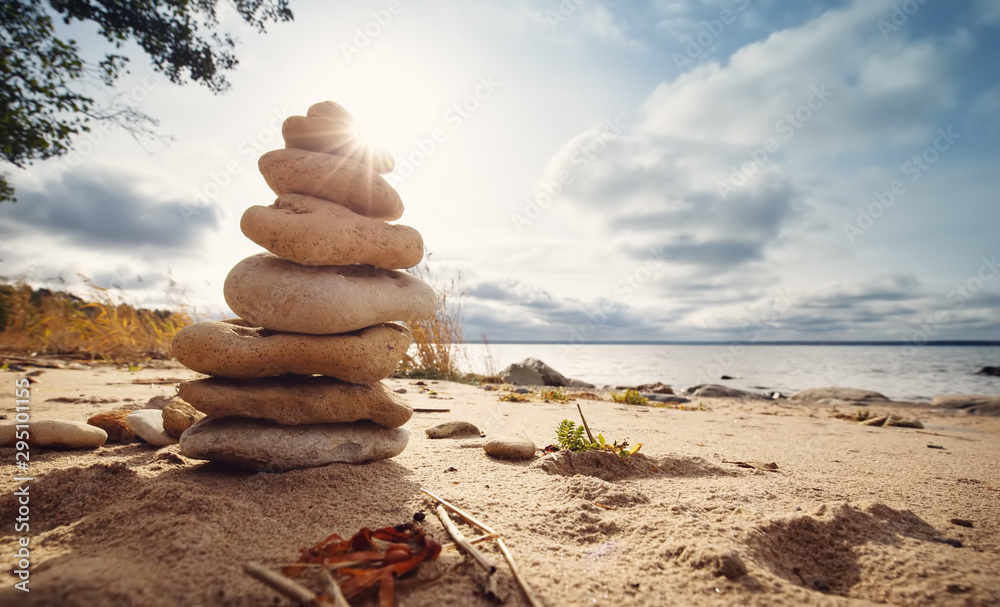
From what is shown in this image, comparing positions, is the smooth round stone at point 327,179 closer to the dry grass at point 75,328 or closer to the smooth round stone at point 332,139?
the smooth round stone at point 332,139

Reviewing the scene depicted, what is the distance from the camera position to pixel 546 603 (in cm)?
132

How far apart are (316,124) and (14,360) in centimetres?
740

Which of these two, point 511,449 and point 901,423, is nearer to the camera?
point 511,449

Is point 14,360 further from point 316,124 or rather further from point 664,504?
point 664,504

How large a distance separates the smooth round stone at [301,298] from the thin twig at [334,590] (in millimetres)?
1666

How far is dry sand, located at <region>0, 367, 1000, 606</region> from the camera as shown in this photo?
4.47 ft

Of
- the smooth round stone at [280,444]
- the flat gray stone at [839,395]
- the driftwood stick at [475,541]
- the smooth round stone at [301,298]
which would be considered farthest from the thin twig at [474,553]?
the flat gray stone at [839,395]

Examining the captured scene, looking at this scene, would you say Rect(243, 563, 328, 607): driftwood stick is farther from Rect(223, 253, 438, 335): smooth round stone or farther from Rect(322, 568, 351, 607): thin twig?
Rect(223, 253, 438, 335): smooth round stone

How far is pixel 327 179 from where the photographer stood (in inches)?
121

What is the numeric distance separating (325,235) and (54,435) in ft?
6.49

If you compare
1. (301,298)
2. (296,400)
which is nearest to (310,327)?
(301,298)

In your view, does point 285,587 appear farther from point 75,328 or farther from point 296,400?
point 75,328

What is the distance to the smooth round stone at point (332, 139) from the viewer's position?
3.15 metres

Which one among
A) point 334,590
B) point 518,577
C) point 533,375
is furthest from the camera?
point 533,375
